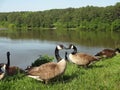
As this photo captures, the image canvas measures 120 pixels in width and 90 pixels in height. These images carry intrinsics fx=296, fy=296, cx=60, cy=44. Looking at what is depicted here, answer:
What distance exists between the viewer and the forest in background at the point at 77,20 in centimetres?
11202

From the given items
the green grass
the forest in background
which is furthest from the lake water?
the forest in background

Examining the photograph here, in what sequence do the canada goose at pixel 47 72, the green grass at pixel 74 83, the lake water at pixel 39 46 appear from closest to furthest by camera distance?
1. the green grass at pixel 74 83
2. the canada goose at pixel 47 72
3. the lake water at pixel 39 46

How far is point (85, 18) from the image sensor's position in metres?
128

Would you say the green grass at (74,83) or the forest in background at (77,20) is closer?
the green grass at (74,83)

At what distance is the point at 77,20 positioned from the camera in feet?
428

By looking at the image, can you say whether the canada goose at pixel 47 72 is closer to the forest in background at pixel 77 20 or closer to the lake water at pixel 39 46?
the lake water at pixel 39 46

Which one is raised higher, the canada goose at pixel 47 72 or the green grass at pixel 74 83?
the canada goose at pixel 47 72

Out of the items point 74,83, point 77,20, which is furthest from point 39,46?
point 77,20

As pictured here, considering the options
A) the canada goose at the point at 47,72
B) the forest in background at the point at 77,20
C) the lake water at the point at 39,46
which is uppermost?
the canada goose at the point at 47,72

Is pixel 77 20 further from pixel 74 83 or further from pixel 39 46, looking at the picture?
pixel 74 83

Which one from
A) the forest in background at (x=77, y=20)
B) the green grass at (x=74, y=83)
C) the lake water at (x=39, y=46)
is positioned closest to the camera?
the green grass at (x=74, y=83)

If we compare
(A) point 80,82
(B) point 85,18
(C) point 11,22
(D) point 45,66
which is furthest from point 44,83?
(C) point 11,22

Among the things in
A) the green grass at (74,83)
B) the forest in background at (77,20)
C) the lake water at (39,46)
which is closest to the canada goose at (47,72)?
the green grass at (74,83)

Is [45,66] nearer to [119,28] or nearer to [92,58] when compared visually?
[92,58]
